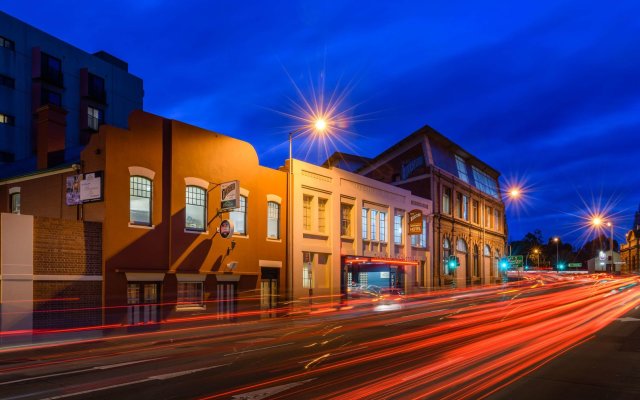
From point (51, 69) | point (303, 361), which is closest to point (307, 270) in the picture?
point (303, 361)

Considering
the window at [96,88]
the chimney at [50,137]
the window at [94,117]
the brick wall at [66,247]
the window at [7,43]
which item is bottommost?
the brick wall at [66,247]

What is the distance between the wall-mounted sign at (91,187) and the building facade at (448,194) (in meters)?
28.5

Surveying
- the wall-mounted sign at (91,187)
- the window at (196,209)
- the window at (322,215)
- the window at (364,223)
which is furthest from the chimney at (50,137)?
the window at (364,223)

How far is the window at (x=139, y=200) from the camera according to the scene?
22.6m

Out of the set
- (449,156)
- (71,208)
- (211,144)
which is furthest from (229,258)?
(449,156)

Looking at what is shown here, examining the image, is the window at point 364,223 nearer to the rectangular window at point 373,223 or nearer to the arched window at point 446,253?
the rectangular window at point 373,223

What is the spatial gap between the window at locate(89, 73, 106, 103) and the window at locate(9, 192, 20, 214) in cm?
2691

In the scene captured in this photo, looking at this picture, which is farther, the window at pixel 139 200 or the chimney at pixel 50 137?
the chimney at pixel 50 137

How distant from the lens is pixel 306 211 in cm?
3170

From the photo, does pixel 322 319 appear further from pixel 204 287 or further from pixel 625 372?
pixel 625 372

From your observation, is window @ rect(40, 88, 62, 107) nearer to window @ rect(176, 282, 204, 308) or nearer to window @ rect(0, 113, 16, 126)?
window @ rect(0, 113, 16, 126)

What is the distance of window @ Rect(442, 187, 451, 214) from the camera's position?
157ft

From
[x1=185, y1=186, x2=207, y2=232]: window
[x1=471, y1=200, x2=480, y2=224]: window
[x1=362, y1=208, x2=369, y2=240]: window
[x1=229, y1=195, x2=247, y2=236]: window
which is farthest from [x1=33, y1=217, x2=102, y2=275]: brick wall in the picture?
[x1=471, y1=200, x2=480, y2=224]: window

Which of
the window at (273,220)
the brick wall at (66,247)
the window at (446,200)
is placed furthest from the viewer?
the window at (446,200)
